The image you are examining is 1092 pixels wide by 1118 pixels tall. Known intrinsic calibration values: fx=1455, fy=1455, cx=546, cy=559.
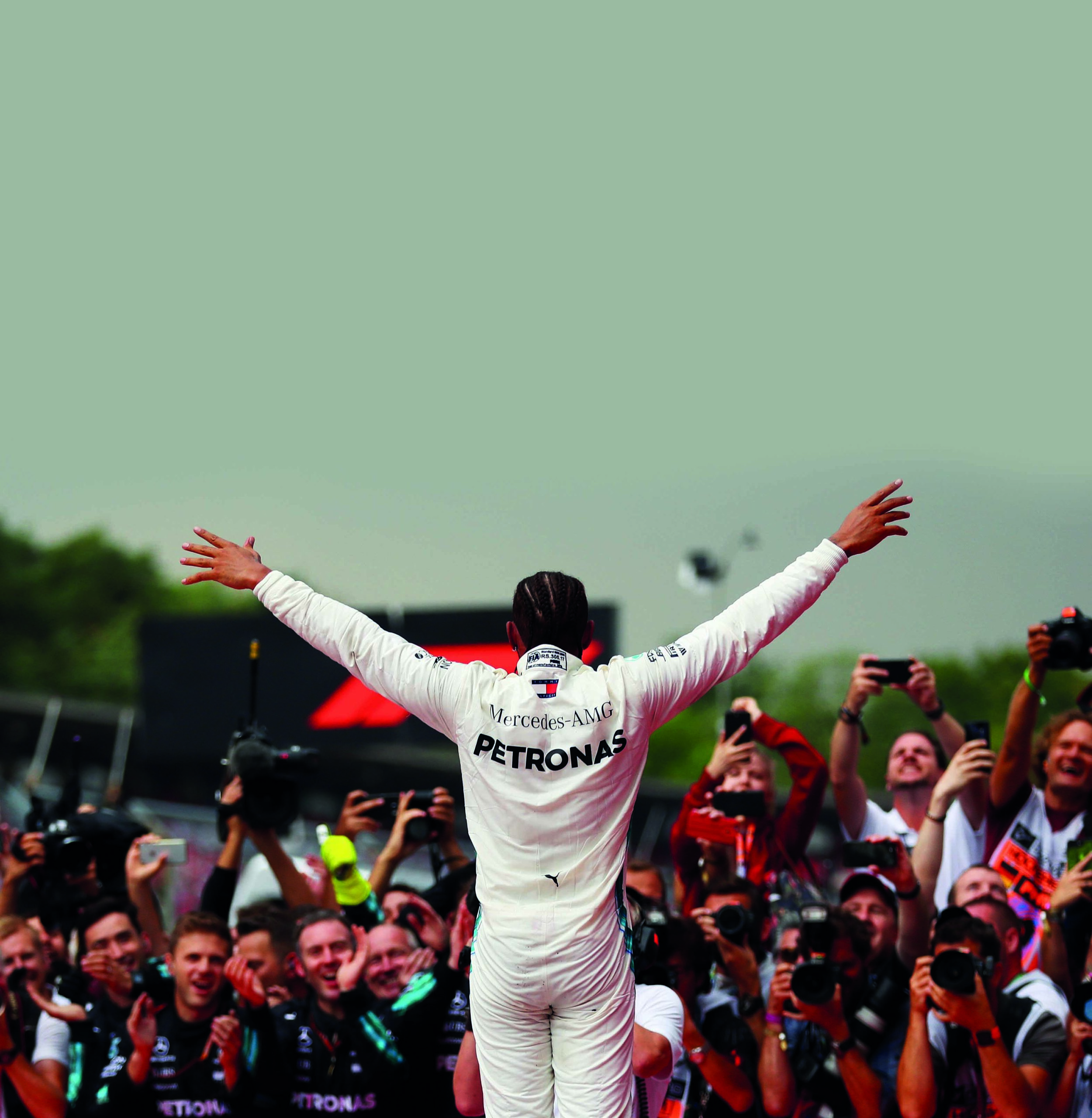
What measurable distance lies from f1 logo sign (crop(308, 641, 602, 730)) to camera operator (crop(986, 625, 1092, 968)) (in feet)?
25.6

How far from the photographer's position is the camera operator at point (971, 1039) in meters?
4.66

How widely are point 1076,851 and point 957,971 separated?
4.69ft

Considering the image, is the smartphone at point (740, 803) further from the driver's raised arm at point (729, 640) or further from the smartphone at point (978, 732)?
Result: the driver's raised arm at point (729, 640)

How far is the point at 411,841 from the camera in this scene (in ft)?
19.9

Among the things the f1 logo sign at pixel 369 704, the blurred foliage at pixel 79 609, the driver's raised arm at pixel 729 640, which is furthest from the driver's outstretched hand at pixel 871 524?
the blurred foliage at pixel 79 609

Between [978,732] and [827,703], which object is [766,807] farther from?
[827,703]

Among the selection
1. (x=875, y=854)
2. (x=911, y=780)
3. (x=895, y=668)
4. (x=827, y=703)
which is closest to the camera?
(x=875, y=854)

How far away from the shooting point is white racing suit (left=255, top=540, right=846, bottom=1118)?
3820 mm

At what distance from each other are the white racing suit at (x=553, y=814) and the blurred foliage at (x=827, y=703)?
26.7 m

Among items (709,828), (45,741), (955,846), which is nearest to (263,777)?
(709,828)

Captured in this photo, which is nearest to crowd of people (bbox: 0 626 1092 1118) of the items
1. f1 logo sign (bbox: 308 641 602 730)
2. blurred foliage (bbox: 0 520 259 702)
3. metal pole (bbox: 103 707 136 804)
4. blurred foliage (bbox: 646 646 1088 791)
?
metal pole (bbox: 103 707 136 804)

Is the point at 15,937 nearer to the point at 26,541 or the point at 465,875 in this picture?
the point at 465,875

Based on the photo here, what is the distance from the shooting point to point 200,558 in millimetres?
4199

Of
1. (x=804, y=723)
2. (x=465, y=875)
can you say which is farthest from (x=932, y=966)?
(x=804, y=723)
